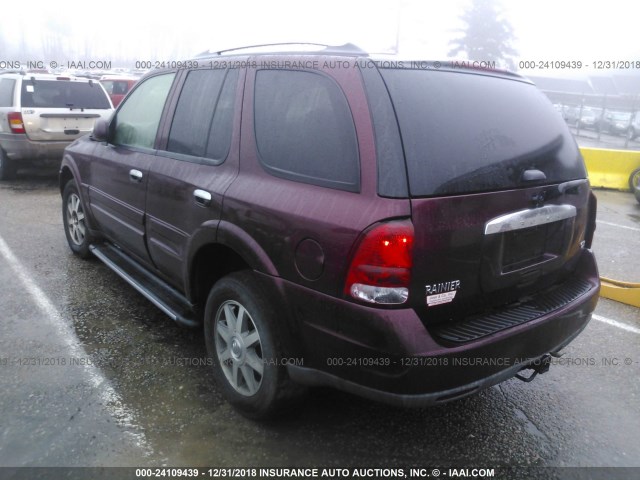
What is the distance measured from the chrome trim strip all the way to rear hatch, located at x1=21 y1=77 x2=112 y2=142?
8.05m

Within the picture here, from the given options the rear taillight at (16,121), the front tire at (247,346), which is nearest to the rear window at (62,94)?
the rear taillight at (16,121)

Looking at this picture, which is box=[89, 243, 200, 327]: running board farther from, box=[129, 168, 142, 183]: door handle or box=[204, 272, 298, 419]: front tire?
box=[129, 168, 142, 183]: door handle

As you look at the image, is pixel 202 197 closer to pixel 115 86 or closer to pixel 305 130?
pixel 305 130

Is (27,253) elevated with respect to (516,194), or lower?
lower

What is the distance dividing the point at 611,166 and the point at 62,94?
10400 millimetres

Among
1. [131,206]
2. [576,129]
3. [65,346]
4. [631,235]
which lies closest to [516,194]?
[131,206]

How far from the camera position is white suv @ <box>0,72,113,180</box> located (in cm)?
823

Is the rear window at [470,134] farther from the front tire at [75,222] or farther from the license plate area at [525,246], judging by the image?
the front tire at [75,222]

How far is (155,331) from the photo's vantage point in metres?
3.68

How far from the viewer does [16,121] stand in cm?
820

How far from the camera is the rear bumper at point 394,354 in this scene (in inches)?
80.0

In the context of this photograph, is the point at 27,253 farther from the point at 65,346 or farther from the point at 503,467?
the point at 503,467

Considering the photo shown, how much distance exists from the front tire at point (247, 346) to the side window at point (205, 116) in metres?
0.77

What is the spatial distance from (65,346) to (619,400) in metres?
3.51
